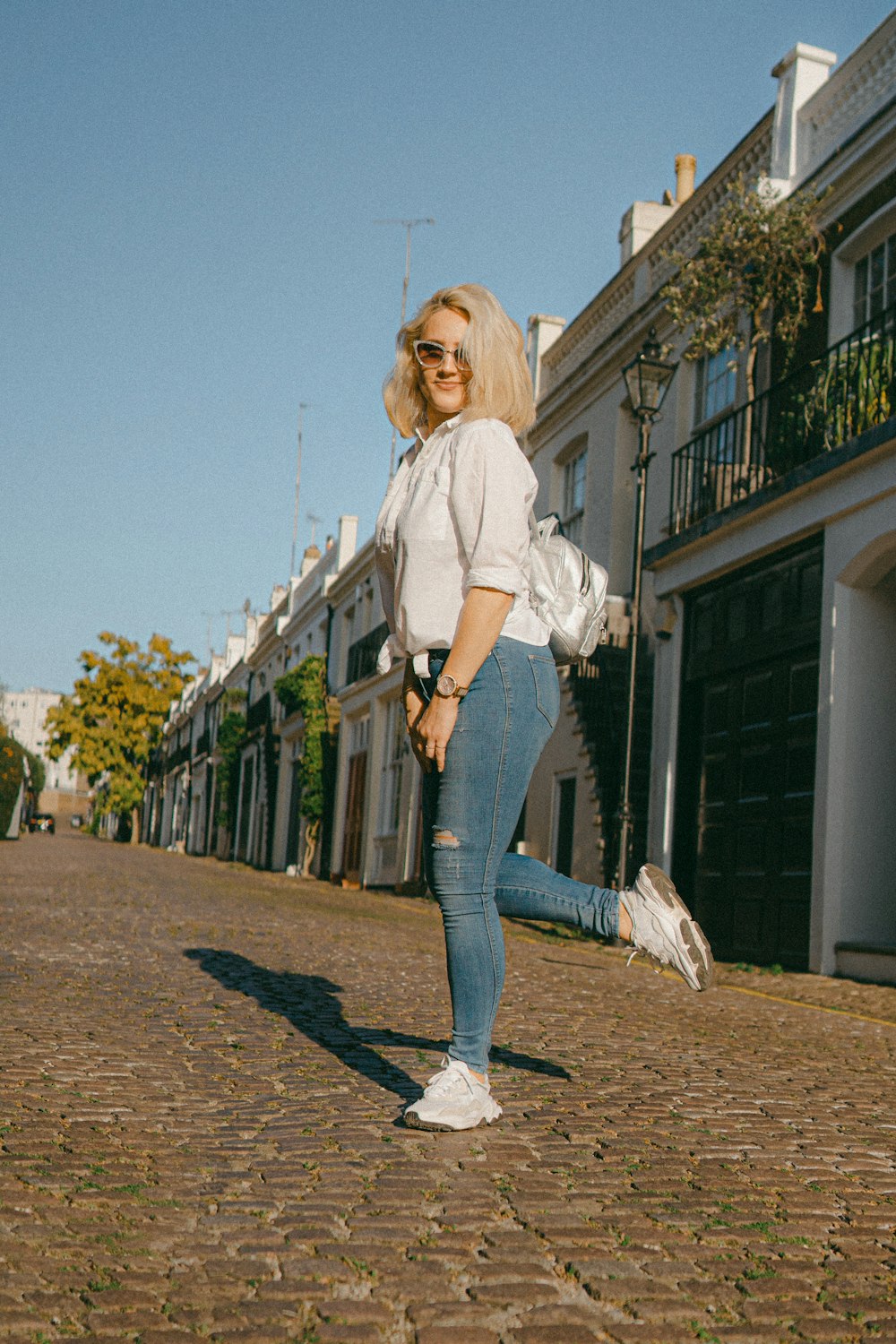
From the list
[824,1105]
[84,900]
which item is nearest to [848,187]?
[84,900]

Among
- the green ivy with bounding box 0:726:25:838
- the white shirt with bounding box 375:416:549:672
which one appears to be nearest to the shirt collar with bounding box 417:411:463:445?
the white shirt with bounding box 375:416:549:672

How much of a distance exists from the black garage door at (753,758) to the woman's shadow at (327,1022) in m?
5.67

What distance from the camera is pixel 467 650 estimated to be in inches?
129

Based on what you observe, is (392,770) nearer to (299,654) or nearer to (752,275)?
(299,654)

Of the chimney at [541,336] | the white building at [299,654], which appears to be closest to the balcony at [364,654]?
the white building at [299,654]

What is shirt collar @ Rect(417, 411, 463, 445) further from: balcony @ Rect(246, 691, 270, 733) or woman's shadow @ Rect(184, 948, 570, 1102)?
balcony @ Rect(246, 691, 270, 733)

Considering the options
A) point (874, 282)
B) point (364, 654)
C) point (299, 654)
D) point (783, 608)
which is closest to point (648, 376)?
point (874, 282)

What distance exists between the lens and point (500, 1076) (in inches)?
167

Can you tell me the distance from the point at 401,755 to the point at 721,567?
12.5 m

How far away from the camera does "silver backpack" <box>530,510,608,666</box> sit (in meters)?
3.57

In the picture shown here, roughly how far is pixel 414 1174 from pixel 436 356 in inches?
80.4

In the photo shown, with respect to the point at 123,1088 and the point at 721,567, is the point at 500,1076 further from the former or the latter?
the point at 721,567

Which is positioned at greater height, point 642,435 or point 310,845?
point 642,435

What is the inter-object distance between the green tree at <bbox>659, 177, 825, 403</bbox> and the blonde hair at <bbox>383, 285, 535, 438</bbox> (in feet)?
32.7
